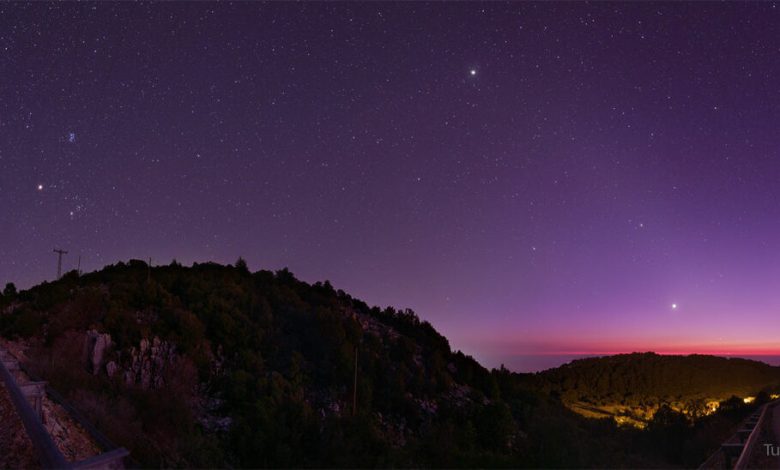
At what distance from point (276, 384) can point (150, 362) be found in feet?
18.1

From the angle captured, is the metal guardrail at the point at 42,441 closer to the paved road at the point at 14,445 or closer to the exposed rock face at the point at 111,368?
the paved road at the point at 14,445

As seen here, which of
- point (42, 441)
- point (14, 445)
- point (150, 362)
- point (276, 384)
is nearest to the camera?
point (42, 441)

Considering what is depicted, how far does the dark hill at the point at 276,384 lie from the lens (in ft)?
28.5

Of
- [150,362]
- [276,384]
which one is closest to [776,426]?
[276,384]

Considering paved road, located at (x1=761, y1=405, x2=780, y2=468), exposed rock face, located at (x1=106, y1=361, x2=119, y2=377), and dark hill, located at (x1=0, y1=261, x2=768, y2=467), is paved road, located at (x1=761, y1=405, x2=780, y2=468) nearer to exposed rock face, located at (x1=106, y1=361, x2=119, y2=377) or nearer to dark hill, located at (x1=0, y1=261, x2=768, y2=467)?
dark hill, located at (x1=0, y1=261, x2=768, y2=467)

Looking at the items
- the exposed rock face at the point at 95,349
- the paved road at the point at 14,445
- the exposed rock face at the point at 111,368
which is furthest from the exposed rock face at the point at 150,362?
the paved road at the point at 14,445

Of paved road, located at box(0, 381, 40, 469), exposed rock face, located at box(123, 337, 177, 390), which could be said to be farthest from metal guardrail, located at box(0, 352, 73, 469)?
exposed rock face, located at box(123, 337, 177, 390)

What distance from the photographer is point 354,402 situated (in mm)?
24125

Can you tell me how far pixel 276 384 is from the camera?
884 inches

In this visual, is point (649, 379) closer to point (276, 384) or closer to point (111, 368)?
point (276, 384)

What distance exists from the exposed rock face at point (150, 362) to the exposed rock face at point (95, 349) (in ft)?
3.19

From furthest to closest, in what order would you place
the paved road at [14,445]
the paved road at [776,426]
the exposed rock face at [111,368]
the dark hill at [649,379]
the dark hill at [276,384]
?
1. the dark hill at [649,379]
2. the exposed rock face at [111,368]
3. the paved road at [776,426]
4. the dark hill at [276,384]
5. the paved road at [14,445]

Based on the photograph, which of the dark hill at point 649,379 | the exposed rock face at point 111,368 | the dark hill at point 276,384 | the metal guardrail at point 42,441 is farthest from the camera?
the dark hill at point 649,379

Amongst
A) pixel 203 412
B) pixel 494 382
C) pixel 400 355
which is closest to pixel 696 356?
pixel 494 382
